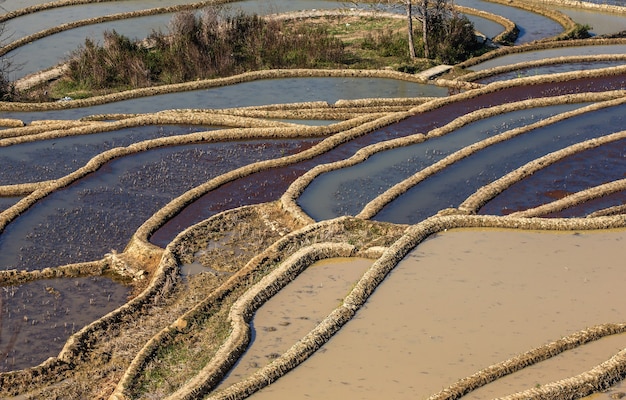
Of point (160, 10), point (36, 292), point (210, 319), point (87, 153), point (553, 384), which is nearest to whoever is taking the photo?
point (553, 384)

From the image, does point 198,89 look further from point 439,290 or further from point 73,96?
point 439,290

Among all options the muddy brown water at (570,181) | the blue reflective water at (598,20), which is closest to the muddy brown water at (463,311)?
the muddy brown water at (570,181)

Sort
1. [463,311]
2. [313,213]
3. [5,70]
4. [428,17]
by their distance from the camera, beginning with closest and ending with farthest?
[463,311] → [313,213] → [5,70] → [428,17]

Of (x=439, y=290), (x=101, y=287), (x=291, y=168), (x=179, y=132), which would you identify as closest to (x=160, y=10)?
(x=179, y=132)

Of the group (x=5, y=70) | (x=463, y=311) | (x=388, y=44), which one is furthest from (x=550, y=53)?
(x=463, y=311)

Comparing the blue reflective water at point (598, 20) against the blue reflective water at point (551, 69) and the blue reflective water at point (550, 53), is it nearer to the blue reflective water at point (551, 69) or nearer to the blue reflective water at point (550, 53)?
the blue reflective water at point (550, 53)

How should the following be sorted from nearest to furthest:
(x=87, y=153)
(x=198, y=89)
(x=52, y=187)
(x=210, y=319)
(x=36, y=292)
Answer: (x=210, y=319)
(x=36, y=292)
(x=52, y=187)
(x=87, y=153)
(x=198, y=89)

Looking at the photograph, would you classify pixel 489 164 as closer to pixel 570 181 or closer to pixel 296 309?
pixel 570 181
